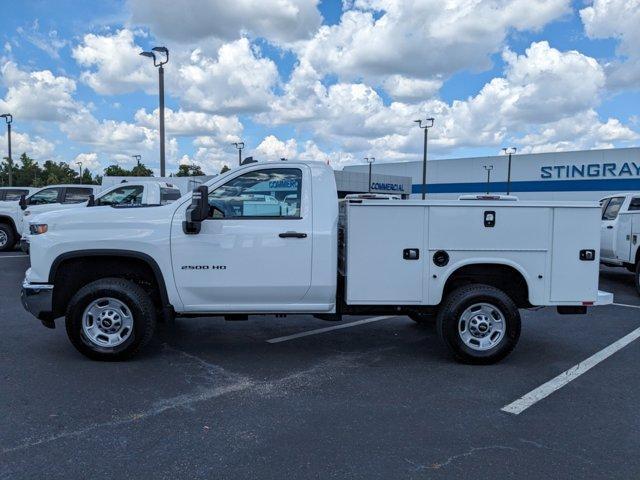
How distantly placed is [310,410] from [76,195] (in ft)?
45.5

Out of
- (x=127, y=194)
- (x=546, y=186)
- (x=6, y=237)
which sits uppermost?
(x=546, y=186)

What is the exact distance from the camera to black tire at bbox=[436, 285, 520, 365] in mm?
5414

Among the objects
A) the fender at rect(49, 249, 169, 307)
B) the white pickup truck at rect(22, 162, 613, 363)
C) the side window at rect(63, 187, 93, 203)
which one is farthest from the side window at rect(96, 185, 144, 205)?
the fender at rect(49, 249, 169, 307)

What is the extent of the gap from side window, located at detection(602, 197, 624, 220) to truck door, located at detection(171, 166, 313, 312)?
8323 mm

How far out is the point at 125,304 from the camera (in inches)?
211

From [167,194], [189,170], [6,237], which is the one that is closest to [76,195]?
[6,237]

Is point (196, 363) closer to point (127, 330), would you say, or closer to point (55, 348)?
point (127, 330)

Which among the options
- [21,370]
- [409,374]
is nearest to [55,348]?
[21,370]

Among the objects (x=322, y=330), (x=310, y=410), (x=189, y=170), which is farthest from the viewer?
(x=189, y=170)

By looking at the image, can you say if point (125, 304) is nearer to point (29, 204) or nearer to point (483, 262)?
point (483, 262)

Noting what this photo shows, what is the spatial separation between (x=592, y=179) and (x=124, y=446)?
5833cm

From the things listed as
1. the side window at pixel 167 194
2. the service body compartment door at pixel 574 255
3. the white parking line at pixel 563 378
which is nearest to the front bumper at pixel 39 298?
the white parking line at pixel 563 378

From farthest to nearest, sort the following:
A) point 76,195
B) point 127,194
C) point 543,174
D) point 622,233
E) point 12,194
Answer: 1. point 543,174
2. point 12,194
3. point 76,195
4. point 127,194
5. point 622,233

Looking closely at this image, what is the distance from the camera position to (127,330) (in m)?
5.46
